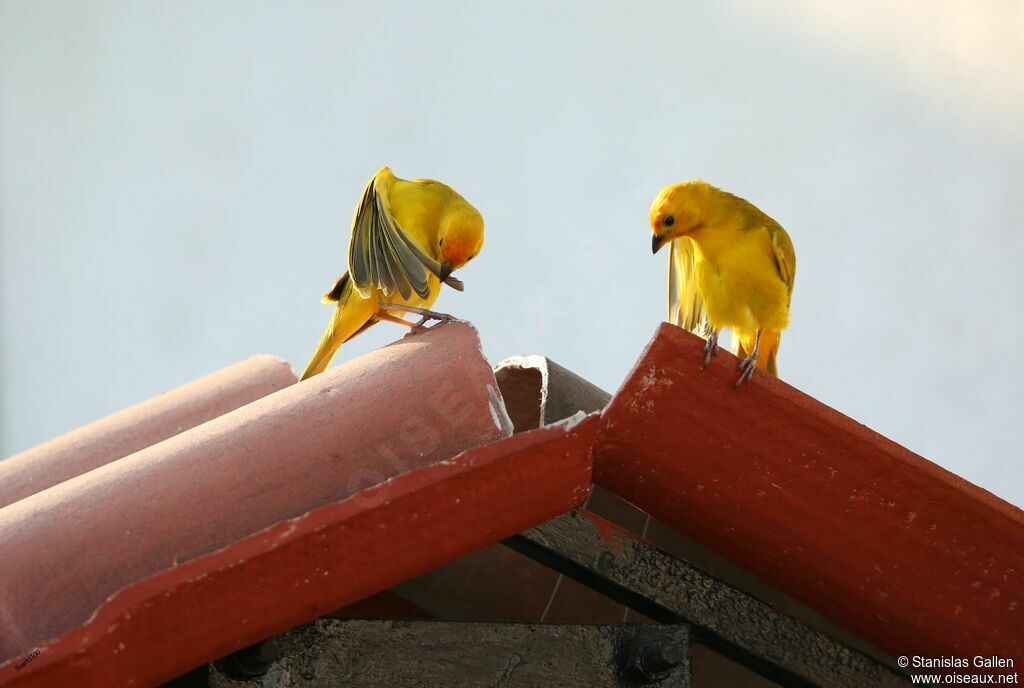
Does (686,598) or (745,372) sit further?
(686,598)

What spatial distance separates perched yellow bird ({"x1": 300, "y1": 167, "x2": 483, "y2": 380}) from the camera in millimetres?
2475

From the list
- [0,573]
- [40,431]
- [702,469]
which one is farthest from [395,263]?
[40,431]

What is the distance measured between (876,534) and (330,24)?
7.90 meters

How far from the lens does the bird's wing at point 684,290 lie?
3105mm

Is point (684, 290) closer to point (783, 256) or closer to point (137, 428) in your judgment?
point (783, 256)

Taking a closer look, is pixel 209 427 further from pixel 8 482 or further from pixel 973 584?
pixel 973 584

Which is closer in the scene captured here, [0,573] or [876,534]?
→ [0,573]

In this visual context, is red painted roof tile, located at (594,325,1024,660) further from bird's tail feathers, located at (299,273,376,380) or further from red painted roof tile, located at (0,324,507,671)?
bird's tail feathers, located at (299,273,376,380)

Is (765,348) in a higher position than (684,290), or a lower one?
A: lower

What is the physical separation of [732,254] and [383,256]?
3.01ft

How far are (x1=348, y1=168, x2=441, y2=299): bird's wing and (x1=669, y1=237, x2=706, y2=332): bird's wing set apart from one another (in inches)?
32.0

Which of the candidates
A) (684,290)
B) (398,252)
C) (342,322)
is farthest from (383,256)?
(684,290)

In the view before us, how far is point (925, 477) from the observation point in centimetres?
163

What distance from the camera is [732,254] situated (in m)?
2.92
